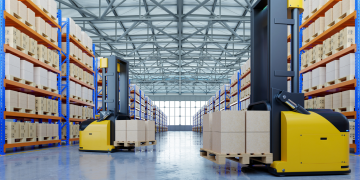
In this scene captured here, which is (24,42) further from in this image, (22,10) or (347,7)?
(347,7)

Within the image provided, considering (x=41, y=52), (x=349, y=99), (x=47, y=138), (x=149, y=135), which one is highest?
(x=41, y=52)

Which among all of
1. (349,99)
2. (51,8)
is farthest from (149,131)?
(349,99)

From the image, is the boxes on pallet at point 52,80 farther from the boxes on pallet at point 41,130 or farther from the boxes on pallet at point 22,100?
the boxes on pallet at point 22,100

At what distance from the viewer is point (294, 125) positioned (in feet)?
12.4

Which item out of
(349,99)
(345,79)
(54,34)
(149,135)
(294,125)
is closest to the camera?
(294,125)

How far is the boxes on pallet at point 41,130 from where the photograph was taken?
25.8ft

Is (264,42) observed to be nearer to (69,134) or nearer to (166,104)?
(69,134)

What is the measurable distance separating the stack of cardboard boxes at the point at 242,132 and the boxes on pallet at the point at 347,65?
10.6ft

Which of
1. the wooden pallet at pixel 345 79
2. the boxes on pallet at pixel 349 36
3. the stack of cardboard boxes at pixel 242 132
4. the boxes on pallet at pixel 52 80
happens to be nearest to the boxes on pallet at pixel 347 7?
the boxes on pallet at pixel 349 36

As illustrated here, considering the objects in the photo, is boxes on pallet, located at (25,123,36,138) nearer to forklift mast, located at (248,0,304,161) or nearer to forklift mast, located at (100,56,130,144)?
forklift mast, located at (100,56,130,144)

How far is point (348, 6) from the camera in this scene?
6.13 meters

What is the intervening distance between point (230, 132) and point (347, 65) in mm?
3789

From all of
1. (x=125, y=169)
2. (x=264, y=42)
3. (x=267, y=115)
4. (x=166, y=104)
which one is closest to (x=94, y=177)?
(x=125, y=169)

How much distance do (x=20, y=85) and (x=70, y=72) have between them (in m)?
3.30
